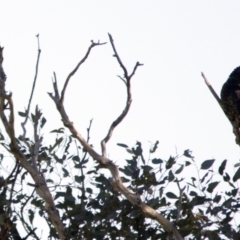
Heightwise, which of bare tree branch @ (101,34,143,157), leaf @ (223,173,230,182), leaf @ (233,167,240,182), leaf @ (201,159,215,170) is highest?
bare tree branch @ (101,34,143,157)

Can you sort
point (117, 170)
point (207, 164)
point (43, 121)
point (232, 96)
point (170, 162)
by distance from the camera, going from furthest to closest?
point (232, 96), point (43, 121), point (170, 162), point (207, 164), point (117, 170)

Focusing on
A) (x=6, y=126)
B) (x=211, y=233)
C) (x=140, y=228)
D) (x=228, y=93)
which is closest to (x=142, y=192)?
(x=140, y=228)

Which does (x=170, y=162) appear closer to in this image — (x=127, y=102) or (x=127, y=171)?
(x=127, y=171)

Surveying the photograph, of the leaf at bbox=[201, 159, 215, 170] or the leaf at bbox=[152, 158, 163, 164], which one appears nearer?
the leaf at bbox=[201, 159, 215, 170]

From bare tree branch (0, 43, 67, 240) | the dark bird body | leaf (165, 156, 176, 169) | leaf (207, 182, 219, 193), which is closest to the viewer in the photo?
bare tree branch (0, 43, 67, 240)

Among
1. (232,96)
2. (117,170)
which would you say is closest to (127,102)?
(117,170)

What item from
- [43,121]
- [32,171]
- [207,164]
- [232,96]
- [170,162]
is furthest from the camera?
[232,96]

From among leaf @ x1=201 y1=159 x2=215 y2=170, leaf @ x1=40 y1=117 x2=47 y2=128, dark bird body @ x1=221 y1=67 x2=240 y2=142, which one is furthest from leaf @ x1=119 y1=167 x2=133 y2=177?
dark bird body @ x1=221 y1=67 x2=240 y2=142

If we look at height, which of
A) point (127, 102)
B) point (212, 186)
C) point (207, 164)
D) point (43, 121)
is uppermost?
point (43, 121)

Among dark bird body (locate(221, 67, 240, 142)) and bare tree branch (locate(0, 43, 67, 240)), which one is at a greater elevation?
dark bird body (locate(221, 67, 240, 142))

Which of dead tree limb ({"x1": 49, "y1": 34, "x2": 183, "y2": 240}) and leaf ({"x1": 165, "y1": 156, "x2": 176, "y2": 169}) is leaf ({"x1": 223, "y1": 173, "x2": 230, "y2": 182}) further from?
dead tree limb ({"x1": 49, "y1": 34, "x2": 183, "y2": 240})

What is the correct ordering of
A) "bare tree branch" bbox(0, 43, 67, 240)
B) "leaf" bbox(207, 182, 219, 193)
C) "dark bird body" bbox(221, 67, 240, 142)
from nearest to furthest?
"bare tree branch" bbox(0, 43, 67, 240) → "leaf" bbox(207, 182, 219, 193) → "dark bird body" bbox(221, 67, 240, 142)

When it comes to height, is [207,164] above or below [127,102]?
below

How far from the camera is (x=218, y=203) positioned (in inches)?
149
